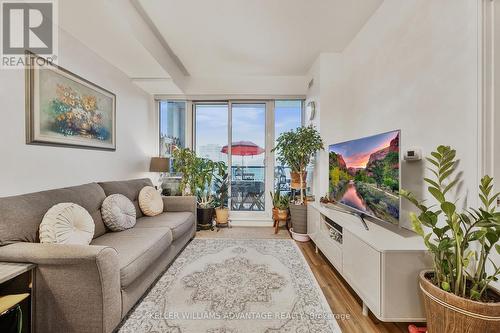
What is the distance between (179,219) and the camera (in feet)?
8.38

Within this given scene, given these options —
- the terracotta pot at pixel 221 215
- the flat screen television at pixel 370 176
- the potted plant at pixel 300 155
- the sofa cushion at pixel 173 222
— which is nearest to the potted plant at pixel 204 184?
the terracotta pot at pixel 221 215

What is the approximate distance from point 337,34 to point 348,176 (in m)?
1.76

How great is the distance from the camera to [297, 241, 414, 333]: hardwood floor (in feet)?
4.74

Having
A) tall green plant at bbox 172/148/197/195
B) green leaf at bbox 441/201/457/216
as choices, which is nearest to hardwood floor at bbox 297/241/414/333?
green leaf at bbox 441/201/457/216

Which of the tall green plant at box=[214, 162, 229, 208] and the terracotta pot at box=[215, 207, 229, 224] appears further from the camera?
the tall green plant at box=[214, 162, 229, 208]

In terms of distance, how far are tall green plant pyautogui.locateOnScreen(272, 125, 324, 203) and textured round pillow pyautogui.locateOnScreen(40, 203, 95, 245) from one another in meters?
2.42

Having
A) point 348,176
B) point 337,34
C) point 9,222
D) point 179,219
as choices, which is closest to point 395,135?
point 348,176

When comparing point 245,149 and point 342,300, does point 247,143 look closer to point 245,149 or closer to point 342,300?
point 245,149

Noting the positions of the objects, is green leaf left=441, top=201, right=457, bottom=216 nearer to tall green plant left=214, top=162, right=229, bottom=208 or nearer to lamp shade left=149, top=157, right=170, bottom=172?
tall green plant left=214, top=162, right=229, bottom=208

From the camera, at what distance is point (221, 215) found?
363 cm

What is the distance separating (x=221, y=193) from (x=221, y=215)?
1.30 ft

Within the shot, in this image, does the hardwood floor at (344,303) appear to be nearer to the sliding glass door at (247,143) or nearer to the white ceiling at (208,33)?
the sliding glass door at (247,143)

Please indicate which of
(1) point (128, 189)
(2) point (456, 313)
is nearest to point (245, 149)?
(1) point (128, 189)

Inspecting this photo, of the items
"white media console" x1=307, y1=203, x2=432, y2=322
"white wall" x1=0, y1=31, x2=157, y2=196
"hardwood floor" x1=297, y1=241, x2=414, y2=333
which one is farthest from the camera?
"white wall" x1=0, y1=31, x2=157, y2=196
